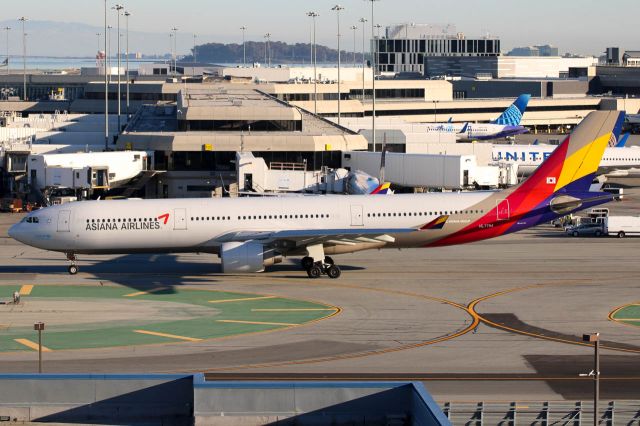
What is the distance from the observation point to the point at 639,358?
1718 inches

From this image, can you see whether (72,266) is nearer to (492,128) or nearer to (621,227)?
(621,227)

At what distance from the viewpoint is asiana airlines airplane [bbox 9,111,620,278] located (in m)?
60.5

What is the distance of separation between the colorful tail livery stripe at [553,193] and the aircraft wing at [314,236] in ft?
12.8

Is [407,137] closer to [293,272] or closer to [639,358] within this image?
[293,272]

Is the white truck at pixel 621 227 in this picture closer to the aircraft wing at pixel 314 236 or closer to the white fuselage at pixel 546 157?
the aircraft wing at pixel 314 236

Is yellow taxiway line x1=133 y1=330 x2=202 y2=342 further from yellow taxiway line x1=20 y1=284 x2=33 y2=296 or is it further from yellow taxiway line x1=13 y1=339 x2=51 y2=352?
yellow taxiway line x1=20 y1=284 x2=33 y2=296

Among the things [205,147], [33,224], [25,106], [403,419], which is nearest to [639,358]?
[403,419]

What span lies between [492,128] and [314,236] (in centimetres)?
11102

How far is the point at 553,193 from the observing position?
62531mm

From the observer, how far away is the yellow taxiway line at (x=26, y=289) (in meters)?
57.1

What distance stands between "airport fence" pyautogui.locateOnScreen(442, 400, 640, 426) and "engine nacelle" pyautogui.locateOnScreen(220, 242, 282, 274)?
27.3 metres

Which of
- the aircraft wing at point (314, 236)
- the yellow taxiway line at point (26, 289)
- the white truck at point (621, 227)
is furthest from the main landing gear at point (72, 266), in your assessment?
the white truck at point (621, 227)

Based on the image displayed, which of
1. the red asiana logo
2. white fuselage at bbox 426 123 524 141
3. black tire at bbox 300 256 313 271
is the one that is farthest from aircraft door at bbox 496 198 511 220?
white fuselage at bbox 426 123 524 141

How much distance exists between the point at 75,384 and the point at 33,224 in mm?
37968
